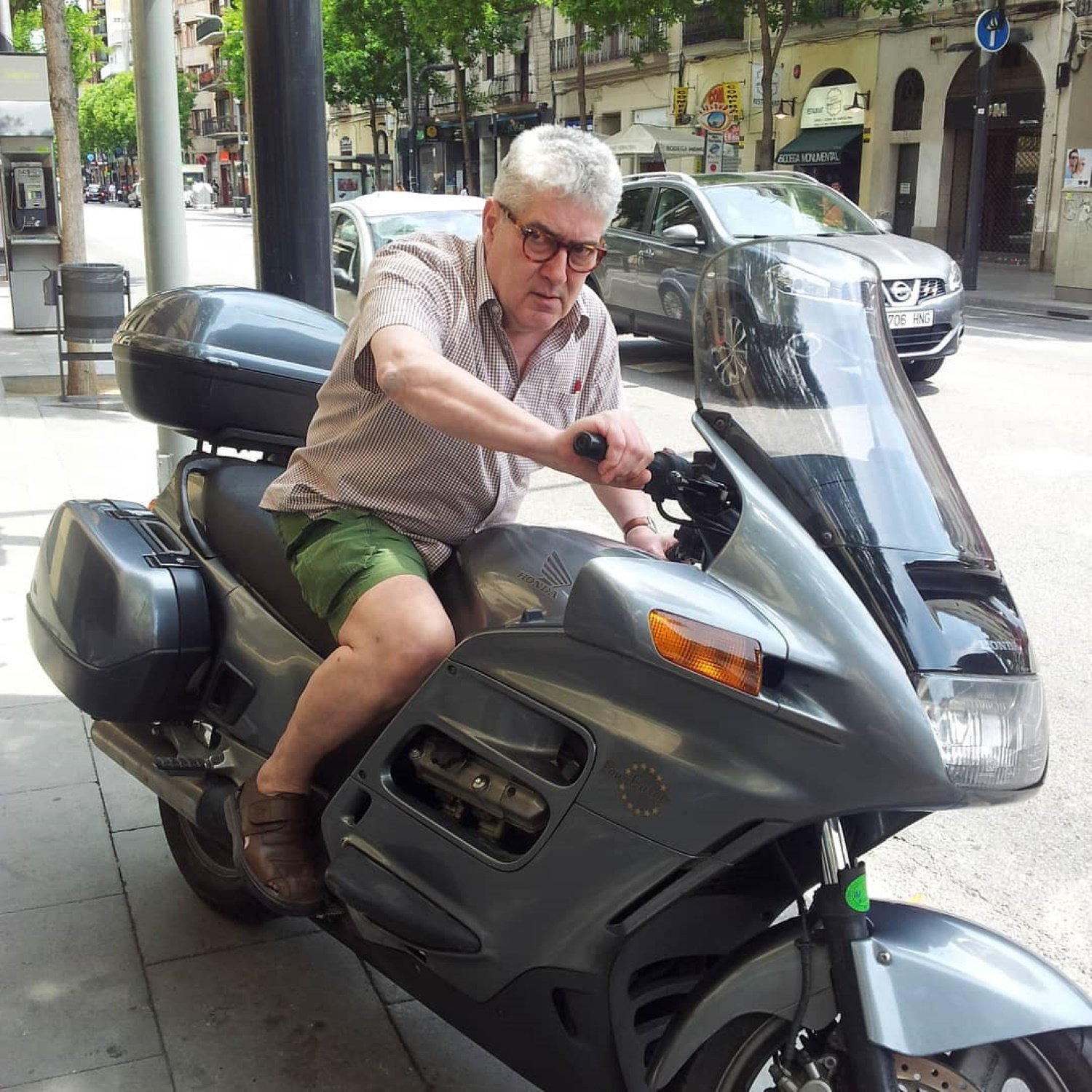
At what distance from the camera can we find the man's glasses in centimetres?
239

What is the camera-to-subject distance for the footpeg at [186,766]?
290cm

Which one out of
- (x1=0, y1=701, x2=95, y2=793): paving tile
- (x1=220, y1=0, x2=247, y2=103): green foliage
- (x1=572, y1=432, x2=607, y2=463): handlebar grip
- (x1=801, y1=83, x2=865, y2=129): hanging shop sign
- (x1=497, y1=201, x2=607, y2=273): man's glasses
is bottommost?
(x1=0, y1=701, x2=95, y2=793): paving tile

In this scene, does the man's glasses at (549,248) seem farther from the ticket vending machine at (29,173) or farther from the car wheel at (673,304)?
the ticket vending machine at (29,173)

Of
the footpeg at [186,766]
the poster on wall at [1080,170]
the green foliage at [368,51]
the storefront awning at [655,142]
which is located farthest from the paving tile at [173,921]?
the green foliage at [368,51]

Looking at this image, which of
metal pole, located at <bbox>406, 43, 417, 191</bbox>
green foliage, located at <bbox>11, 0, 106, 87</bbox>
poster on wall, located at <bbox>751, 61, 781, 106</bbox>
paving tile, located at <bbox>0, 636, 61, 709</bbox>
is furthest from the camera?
metal pole, located at <bbox>406, 43, 417, 191</bbox>

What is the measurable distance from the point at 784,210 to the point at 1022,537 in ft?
21.0

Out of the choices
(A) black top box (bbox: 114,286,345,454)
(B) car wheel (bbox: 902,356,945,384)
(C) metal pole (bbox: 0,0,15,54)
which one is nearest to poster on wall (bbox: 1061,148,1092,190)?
(B) car wheel (bbox: 902,356,945,384)

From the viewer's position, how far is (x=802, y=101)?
34312mm

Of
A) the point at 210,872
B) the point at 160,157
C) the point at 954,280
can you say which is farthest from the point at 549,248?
the point at 954,280

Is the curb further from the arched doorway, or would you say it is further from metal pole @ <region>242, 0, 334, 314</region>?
metal pole @ <region>242, 0, 334, 314</region>

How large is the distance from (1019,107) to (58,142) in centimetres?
2206

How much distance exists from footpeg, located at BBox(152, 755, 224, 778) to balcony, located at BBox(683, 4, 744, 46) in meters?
35.3

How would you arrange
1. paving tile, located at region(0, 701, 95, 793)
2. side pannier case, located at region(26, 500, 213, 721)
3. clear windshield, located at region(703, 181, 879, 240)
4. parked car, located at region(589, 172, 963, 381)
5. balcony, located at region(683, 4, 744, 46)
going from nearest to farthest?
side pannier case, located at region(26, 500, 213, 721)
paving tile, located at region(0, 701, 95, 793)
parked car, located at region(589, 172, 963, 381)
clear windshield, located at region(703, 181, 879, 240)
balcony, located at region(683, 4, 744, 46)

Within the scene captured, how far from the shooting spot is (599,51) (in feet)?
143
